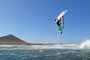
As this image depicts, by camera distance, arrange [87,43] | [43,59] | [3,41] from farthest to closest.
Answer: [3,41]
[87,43]
[43,59]

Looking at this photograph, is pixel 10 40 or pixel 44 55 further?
pixel 10 40

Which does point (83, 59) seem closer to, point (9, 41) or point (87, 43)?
point (87, 43)

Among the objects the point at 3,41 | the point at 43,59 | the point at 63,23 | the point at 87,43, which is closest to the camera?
the point at 43,59

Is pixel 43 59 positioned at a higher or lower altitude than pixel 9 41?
lower

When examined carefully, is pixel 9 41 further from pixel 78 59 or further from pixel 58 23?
pixel 78 59

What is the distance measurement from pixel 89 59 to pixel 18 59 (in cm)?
889

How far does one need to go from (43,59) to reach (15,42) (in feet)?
373

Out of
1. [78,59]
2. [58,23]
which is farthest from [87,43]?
[78,59]

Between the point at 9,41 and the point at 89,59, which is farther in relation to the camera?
the point at 9,41

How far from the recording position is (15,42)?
156000 mm

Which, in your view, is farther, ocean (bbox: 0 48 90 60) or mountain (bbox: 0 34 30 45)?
mountain (bbox: 0 34 30 45)

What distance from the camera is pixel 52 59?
43.5 meters

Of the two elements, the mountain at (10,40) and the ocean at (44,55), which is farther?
the mountain at (10,40)

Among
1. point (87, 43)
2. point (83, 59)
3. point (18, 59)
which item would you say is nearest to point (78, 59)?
point (83, 59)
